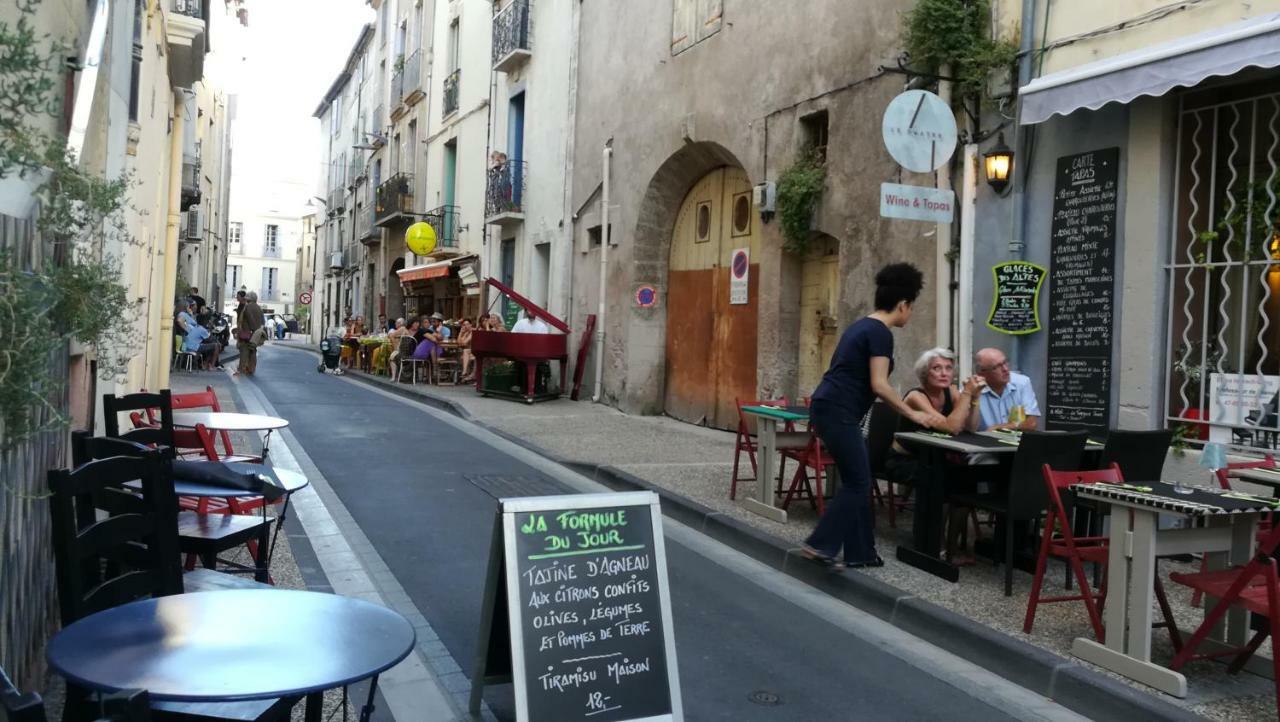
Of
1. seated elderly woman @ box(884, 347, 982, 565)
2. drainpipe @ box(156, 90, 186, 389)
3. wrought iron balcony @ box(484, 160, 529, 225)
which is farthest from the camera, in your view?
wrought iron balcony @ box(484, 160, 529, 225)

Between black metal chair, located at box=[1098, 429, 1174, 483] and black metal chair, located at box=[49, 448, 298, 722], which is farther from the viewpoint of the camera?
black metal chair, located at box=[1098, 429, 1174, 483]

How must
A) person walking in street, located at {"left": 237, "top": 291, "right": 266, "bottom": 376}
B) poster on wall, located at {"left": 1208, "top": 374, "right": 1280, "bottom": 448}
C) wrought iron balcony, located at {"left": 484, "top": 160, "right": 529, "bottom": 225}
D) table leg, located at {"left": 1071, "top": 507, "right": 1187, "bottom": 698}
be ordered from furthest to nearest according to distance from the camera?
1. wrought iron balcony, located at {"left": 484, "top": 160, "right": 529, "bottom": 225}
2. person walking in street, located at {"left": 237, "top": 291, "right": 266, "bottom": 376}
3. poster on wall, located at {"left": 1208, "top": 374, "right": 1280, "bottom": 448}
4. table leg, located at {"left": 1071, "top": 507, "right": 1187, "bottom": 698}

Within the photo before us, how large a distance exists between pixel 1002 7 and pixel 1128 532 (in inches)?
225

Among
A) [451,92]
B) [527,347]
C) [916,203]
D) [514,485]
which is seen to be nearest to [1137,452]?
[916,203]

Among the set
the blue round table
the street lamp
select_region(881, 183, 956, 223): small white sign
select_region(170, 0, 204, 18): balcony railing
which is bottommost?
the blue round table

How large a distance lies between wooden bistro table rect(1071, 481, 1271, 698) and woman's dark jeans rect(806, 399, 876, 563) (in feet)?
4.35

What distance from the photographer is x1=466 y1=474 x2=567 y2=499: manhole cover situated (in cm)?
848

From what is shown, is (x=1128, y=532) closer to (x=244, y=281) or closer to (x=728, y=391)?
(x=728, y=391)

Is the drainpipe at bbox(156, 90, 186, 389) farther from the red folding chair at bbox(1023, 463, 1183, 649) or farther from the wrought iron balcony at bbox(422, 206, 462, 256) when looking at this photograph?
the wrought iron balcony at bbox(422, 206, 462, 256)

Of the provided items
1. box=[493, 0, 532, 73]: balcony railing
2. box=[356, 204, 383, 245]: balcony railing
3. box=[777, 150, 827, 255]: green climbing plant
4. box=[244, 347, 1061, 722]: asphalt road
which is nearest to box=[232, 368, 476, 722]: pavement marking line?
box=[244, 347, 1061, 722]: asphalt road

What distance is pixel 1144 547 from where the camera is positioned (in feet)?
14.3

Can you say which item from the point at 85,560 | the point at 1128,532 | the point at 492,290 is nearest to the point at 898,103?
the point at 1128,532

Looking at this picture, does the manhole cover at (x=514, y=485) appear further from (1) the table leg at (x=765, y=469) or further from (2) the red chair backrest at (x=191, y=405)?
(2) the red chair backrest at (x=191, y=405)

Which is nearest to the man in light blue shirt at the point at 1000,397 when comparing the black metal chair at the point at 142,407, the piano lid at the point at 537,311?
the black metal chair at the point at 142,407
